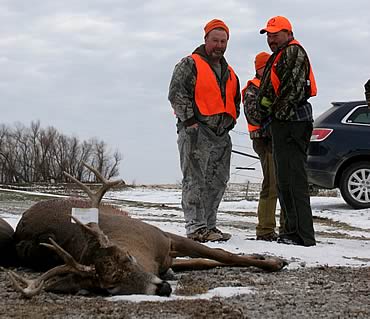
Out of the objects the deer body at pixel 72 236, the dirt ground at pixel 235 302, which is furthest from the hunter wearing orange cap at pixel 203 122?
the dirt ground at pixel 235 302

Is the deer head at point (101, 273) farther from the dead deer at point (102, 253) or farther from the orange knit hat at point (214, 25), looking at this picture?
the orange knit hat at point (214, 25)

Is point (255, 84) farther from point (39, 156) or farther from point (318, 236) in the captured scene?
point (39, 156)

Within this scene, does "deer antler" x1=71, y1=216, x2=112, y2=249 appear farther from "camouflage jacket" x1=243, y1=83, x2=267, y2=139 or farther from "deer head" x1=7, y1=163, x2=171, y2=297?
"camouflage jacket" x1=243, y1=83, x2=267, y2=139

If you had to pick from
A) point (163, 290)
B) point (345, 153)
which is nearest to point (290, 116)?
point (163, 290)

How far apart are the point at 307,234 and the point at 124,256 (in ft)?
12.4

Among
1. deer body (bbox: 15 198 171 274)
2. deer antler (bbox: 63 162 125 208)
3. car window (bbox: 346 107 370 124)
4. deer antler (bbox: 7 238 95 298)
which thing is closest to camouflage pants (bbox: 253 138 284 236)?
deer body (bbox: 15 198 171 274)

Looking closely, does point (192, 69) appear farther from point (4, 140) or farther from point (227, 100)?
point (4, 140)

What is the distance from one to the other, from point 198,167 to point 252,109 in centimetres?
113

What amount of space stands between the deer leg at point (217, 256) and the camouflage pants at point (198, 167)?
2.03 metres

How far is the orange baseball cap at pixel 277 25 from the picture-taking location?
854 cm

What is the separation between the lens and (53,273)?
5.25m

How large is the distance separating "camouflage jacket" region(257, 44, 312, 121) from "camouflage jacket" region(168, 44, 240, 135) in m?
0.67

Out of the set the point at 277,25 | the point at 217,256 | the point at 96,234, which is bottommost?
the point at 217,256

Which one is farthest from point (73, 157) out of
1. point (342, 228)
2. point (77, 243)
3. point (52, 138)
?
point (77, 243)
